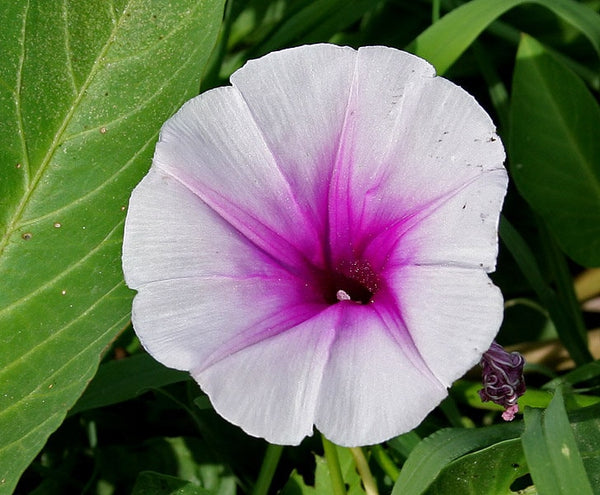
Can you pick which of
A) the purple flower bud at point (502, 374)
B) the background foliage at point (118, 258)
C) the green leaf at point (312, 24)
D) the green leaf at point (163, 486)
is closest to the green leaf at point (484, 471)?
the background foliage at point (118, 258)

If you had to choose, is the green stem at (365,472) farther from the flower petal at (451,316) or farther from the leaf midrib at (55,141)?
the leaf midrib at (55,141)

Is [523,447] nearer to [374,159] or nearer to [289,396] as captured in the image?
[289,396]

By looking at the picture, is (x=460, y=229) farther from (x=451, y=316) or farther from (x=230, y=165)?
(x=230, y=165)

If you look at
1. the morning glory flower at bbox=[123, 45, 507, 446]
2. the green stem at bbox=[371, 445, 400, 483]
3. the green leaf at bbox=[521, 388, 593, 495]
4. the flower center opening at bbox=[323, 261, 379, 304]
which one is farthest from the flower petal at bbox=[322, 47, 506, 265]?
the green stem at bbox=[371, 445, 400, 483]

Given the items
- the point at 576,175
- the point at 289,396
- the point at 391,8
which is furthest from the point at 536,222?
the point at 289,396

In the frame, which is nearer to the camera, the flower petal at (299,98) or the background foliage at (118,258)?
the flower petal at (299,98)

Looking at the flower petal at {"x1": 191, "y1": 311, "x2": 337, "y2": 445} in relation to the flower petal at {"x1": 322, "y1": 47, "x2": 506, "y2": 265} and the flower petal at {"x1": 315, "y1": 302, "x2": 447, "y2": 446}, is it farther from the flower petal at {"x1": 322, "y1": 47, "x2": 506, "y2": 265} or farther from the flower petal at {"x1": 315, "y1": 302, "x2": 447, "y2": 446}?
the flower petal at {"x1": 322, "y1": 47, "x2": 506, "y2": 265}
